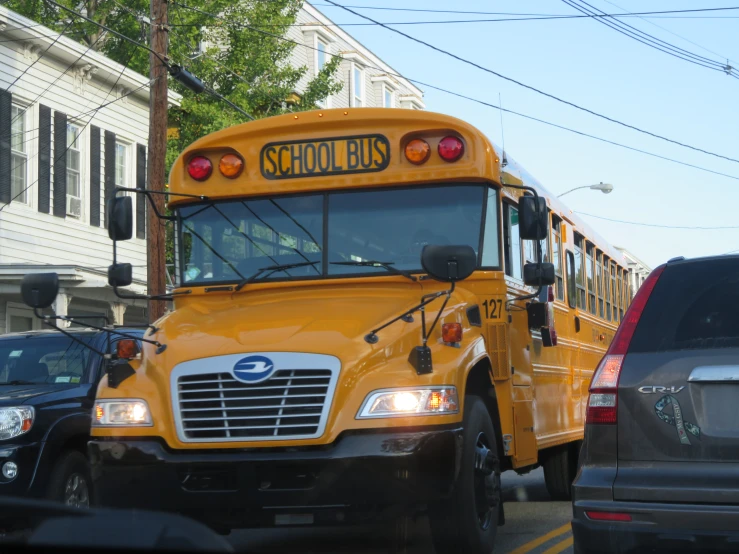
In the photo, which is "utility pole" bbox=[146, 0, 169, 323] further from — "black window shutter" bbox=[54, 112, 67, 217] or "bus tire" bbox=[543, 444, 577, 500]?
"bus tire" bbox=[543, 444, 577, 500]

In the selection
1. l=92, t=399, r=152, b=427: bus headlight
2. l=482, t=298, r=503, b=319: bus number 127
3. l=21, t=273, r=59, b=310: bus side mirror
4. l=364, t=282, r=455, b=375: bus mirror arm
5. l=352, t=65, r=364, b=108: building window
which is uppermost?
l=352, t=65, r=364, b=108: building window

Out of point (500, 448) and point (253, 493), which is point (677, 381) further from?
point (500, 448)

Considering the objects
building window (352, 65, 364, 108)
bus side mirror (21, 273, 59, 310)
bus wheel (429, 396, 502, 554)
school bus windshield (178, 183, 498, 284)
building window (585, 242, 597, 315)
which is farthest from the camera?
building window (352, 65, 364, 108)

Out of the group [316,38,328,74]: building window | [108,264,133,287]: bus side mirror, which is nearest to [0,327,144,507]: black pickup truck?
[108,264,133,287]: bus side mirror

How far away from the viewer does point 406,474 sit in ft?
19.7

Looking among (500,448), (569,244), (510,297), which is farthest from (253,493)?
(569,244)

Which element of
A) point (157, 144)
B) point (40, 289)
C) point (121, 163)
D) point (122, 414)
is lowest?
point (122, 414)

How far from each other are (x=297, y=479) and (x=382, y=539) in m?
2.22

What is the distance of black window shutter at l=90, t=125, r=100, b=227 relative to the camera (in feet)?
73.4

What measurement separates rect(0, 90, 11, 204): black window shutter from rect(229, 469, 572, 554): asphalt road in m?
12.5

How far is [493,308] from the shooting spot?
25.3 feet

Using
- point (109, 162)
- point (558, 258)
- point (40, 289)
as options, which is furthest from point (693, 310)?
point (109, 162)

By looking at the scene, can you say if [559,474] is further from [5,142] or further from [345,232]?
[5,142]

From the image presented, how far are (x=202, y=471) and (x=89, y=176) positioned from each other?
17.0 meters
